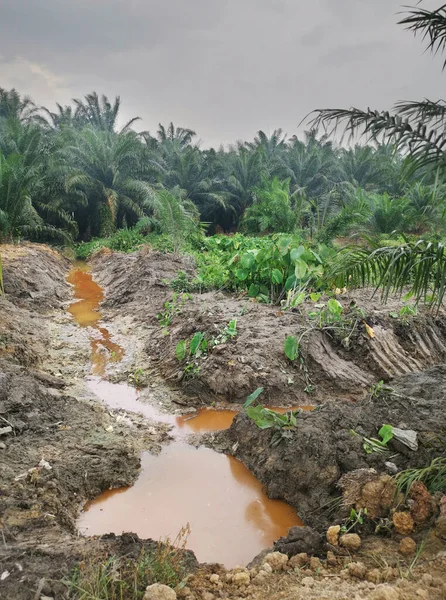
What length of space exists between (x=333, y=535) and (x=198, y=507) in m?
1.36

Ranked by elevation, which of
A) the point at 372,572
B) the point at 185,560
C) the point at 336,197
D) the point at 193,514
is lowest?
the point at 193,514

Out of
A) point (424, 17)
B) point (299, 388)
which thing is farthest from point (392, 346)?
point (424, 17)

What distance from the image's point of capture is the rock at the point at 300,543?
3031mm

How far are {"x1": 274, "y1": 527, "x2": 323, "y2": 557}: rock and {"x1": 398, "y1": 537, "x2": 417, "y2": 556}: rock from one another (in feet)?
1.72

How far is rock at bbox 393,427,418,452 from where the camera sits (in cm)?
380

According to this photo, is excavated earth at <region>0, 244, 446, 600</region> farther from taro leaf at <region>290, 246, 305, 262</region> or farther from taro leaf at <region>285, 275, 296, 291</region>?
taro leaf at <region>290, 246, 305, 262</region>

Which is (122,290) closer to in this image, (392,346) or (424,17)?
(392,346)

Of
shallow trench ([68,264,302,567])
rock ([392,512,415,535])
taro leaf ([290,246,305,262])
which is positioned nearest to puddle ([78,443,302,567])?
shallow trench ([68,264,302,567])

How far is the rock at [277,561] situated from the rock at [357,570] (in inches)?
16.7

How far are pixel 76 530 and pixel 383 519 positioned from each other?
Answer: 7.62 ft

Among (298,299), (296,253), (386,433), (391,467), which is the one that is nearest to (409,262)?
(386,433)

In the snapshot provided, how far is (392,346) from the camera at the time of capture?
6805 millimetres

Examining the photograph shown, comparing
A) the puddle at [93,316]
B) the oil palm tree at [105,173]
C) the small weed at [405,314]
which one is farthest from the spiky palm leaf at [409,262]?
the oil palm tree at [105,173]

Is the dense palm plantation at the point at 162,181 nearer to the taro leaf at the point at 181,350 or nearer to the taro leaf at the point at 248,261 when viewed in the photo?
the taro leaf at the point at 248,261
